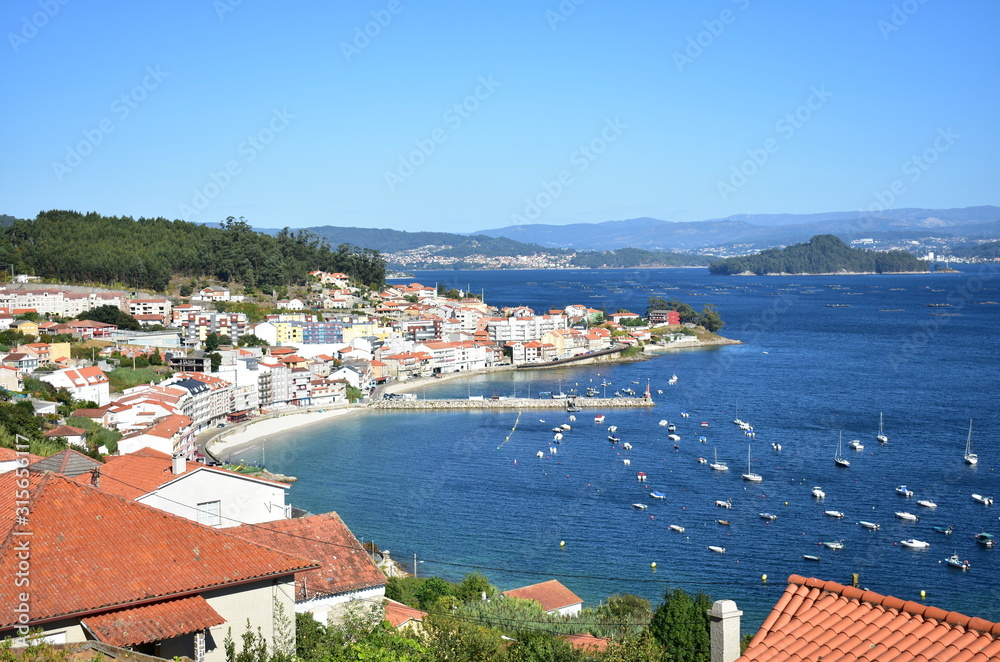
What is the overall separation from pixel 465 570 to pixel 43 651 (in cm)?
1004

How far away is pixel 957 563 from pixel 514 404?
660 inches

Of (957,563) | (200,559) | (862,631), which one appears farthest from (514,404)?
(862,631)

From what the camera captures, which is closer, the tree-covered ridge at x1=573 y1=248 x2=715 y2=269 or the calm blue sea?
the calm blue sea

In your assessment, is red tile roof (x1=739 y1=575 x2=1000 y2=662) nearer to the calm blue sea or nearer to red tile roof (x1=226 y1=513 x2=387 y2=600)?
red tile roof (x1=226 y1=513 x2=387 y2=600)

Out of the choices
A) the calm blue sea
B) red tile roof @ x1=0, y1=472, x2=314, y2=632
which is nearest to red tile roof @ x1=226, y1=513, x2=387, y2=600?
red tile roof @ x1=0, y1=472, x2=314, y2=632

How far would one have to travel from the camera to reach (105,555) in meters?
3.21

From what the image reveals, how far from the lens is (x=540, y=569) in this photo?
12.3 metres

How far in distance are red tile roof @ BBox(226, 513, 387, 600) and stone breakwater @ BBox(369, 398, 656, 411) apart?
21069 millimetres

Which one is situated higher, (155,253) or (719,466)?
(155,253)

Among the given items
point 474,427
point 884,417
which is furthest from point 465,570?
point 884,417

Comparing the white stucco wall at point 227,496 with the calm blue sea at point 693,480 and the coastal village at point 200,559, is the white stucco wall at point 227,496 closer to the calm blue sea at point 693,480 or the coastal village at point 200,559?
the coastal village at point 200,559

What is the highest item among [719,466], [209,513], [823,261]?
[823,261]

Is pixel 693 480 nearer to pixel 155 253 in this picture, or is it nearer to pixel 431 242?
pixel 155 253

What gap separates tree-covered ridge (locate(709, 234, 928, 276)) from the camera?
12388 centimetres
